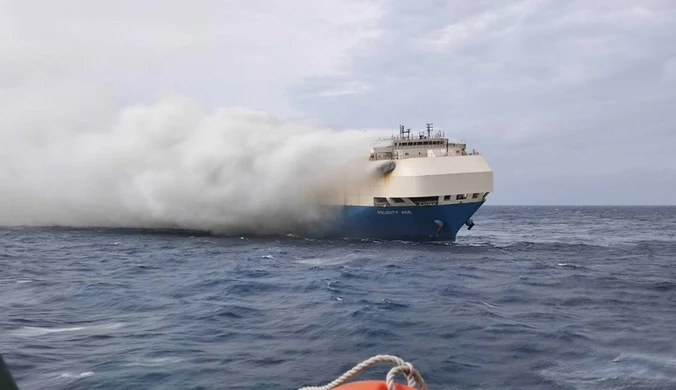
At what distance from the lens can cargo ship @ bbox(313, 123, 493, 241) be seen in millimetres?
45250

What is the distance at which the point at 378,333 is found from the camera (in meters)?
16.0

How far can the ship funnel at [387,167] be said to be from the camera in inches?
1879

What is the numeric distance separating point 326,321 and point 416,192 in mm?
28291

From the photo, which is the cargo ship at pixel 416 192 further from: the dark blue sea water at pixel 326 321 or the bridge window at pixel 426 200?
the dark blue sea water at pixel 326 321

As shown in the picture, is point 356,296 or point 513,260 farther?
point 513,260

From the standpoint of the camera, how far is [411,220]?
153 ft

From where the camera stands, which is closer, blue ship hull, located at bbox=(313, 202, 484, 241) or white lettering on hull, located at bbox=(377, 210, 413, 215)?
blue ship hull, located at bbox=(313, 202, 484, 241)

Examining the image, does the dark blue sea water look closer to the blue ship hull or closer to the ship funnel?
the blue ship hull

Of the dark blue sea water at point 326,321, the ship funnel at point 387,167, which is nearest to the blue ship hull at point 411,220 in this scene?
the ship funnel at point 387,167

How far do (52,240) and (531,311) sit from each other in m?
43.0

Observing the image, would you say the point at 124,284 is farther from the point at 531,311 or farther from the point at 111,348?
the point at 531,311

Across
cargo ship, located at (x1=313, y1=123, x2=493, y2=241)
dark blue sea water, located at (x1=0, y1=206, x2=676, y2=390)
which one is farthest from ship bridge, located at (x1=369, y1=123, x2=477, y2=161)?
dark blue sea water, located at (x1=0, y1=206, x2=676, y2=390)

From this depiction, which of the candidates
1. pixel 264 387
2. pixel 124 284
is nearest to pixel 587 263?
pixel 124 284

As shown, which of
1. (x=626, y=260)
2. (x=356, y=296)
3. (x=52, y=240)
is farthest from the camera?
(x=52, y=240)
